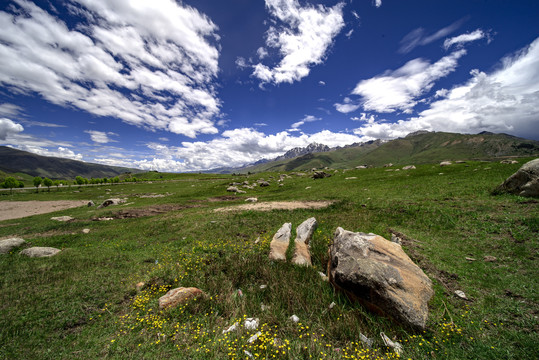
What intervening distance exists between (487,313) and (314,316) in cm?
664

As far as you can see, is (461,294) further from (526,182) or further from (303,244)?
(526,182)

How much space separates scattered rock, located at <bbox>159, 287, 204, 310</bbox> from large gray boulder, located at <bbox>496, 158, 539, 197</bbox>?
87.7 ft

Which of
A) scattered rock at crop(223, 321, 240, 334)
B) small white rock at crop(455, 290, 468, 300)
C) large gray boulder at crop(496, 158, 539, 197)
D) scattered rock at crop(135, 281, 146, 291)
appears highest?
large gray boulder at crop(496, 158, 539, 197)

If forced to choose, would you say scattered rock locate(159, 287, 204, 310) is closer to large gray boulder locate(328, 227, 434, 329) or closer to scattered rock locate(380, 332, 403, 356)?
large gray boulder locate(328, 227, 434, 329)

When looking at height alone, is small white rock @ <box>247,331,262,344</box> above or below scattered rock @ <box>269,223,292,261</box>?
below

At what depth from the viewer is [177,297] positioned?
8906 millimetres

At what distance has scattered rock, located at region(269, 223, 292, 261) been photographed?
40.9 ft

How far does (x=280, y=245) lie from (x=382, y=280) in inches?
280

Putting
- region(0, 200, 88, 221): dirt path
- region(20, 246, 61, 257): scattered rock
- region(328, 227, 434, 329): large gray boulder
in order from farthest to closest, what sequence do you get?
1. region(0, 200, 88, 221): dirt path
2. region(20, 246, 61, 257): scattered rock
3. region(328, 227, 434, 329): large gray boulder

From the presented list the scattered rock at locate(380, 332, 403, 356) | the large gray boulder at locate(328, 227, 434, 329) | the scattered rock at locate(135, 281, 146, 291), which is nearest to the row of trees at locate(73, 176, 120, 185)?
the scattered rock at locate(135, 281, 146, 291)

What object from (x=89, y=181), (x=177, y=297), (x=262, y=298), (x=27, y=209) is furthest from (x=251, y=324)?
(x=89, y=181)

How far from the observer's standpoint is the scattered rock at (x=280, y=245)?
40.9 feet

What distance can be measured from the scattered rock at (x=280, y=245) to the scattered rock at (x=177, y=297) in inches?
194

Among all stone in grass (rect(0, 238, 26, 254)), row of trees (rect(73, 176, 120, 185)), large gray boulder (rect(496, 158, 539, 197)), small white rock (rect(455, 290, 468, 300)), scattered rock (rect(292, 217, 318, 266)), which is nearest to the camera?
small white rock (rect(455, 290, 468, 300))
